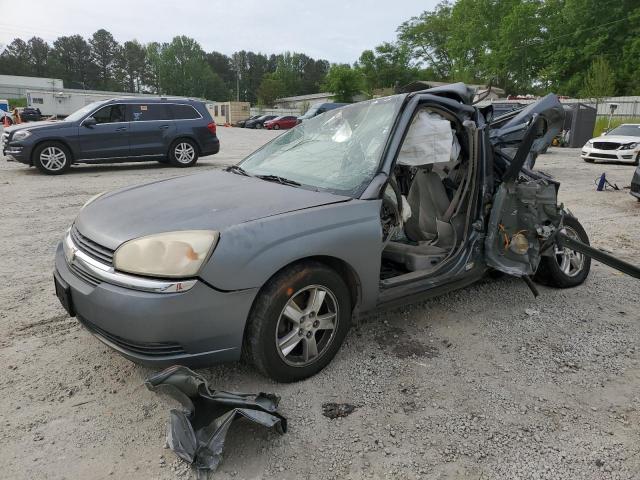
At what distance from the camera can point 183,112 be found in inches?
475

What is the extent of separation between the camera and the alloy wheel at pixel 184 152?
39.3ft

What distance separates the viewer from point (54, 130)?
1035 cm

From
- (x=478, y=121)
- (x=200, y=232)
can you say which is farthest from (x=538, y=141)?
(x=200, y=232)

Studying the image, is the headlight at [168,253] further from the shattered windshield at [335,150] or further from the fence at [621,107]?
the fence at [621,107]

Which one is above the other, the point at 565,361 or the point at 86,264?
the point at 86,264

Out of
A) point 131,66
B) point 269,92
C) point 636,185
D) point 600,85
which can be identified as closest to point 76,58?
point 131,66

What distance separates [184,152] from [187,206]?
9.87 m

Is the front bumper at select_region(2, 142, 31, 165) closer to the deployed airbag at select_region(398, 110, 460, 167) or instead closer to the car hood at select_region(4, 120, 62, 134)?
the car hood at select_region(4, 120, 62, 134)

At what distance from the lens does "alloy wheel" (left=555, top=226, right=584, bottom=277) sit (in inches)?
172

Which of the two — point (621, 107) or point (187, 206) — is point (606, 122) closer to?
point (621, 107)

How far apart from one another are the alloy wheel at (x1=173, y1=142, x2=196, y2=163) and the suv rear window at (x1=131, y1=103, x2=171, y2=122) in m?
0.73

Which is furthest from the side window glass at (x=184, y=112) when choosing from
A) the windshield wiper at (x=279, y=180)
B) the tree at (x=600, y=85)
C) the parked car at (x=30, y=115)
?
the tree at (x=600, y=85)

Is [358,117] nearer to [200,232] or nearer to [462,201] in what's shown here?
[462,201]

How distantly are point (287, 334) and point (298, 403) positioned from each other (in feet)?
1.25
